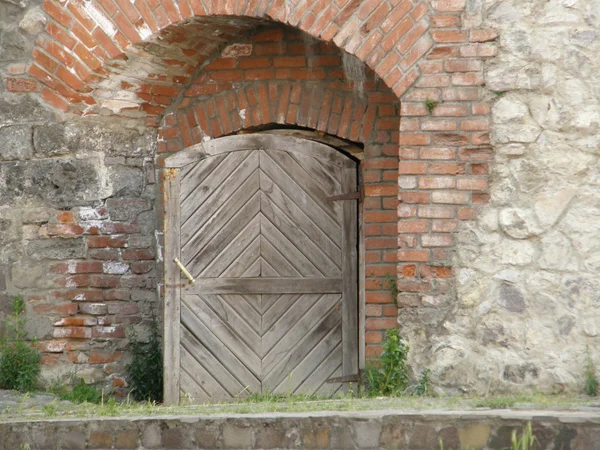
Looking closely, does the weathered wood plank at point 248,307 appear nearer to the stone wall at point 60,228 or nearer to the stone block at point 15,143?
the stone wall at point 60,228

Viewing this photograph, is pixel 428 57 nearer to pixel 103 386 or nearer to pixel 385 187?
pixel 385 187

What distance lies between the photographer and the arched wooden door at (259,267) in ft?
21.8

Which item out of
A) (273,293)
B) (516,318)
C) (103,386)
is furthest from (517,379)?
(103,386)

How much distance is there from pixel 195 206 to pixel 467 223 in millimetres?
1906

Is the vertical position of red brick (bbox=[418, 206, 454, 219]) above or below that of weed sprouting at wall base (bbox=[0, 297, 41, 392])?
above

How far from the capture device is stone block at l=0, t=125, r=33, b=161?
6.85 metres

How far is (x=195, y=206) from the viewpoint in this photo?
673cm

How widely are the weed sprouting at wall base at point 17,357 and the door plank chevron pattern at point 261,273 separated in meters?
1.00

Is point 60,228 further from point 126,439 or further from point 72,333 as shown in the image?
point 126,439

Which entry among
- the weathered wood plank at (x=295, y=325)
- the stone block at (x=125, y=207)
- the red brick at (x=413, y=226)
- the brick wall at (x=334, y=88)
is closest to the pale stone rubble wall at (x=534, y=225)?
the brick wall at (x=334, y=88)

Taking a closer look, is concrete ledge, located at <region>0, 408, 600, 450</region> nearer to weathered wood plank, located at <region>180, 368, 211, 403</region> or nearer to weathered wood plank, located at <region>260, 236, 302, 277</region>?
weathered wood plank, located at <region>180, 368, 211, 403</region>

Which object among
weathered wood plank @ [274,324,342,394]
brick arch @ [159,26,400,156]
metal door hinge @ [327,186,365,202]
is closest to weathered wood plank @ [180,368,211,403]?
weathered wood plank @ [274,324,342,394]

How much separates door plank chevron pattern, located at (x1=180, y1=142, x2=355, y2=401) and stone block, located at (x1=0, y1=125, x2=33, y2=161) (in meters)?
1.14

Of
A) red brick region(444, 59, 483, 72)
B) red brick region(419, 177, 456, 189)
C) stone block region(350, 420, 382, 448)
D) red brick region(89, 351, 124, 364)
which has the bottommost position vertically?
stone block region(350, 420, 382, 448)
